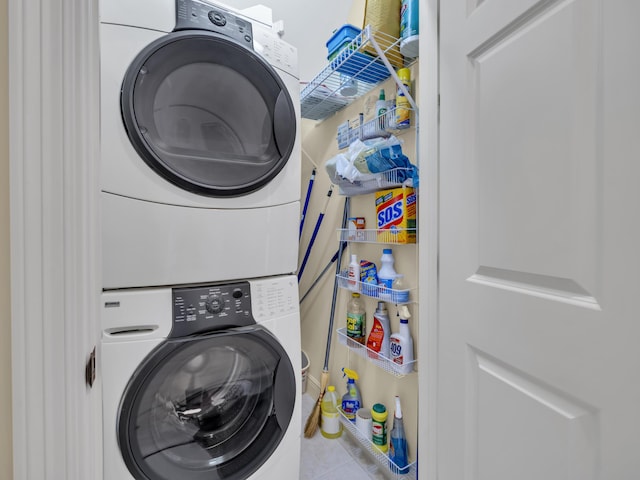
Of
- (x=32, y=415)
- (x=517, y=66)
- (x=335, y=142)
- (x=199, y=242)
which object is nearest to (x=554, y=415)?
(x=517, y=66)

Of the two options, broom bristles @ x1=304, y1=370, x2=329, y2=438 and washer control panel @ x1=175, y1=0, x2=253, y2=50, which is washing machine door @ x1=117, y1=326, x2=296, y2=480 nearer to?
broom bristles @ x1=304, y1=370, x2=329, y2=438

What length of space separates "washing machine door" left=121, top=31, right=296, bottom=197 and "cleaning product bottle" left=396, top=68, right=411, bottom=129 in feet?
1.48

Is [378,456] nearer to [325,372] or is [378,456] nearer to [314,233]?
[325,372]

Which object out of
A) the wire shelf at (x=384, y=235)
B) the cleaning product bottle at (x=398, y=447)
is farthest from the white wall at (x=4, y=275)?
the cleaning product bottle at (x=398, y=447)

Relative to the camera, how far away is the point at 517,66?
28.4 inches

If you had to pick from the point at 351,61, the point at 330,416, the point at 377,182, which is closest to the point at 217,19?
the point at 351,61

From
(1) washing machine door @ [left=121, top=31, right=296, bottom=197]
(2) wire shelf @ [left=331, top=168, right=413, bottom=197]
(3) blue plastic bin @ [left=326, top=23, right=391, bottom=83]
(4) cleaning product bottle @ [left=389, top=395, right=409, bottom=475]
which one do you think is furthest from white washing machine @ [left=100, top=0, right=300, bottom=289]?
(4) cleaning product bottle @ [left=389, top=395, right=409, bottom=475]

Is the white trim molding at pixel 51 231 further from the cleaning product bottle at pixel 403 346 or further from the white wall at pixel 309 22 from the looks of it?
the white wall at pixel 309 22

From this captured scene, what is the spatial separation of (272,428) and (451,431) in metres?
0.63

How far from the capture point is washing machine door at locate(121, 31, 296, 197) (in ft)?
2.89

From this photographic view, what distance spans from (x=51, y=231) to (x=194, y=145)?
2.31ft

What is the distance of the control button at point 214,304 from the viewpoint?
0.98 m

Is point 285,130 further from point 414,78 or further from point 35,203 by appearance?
point 35,203

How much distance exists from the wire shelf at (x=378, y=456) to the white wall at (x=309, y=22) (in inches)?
83.7
